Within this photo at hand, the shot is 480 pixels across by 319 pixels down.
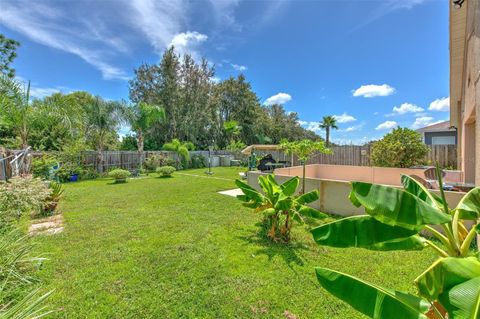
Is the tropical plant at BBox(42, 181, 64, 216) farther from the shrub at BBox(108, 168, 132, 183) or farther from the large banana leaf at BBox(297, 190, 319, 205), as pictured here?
the large banana leaf at BBox(297, 190, 319, 205)

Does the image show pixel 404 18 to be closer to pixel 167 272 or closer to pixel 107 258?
pixel 167 272

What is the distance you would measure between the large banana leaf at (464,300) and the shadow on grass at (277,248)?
2.79 m

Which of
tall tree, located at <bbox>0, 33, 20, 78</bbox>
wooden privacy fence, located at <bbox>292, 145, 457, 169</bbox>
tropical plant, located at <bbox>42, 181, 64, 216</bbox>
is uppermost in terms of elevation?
tall tree, located at <bbox>0, 33, 20, 78</bbox>

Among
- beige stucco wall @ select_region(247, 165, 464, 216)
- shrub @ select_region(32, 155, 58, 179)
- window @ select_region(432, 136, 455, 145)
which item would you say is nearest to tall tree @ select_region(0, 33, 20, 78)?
shrub @ select_region(32, 155, 58, 179)

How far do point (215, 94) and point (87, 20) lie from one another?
22.8 meters

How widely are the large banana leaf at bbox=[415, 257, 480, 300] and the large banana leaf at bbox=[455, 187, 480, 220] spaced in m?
A: 0.45

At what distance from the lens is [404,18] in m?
6.84

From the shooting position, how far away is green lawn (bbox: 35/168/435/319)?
2725mm

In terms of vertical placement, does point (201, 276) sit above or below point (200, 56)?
below

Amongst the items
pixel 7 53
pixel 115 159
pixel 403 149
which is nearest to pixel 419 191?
pixel 403 149

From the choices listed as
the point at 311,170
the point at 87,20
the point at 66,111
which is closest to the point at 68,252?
the point at 87,20

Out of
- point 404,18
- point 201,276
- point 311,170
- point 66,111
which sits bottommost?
point 201,276

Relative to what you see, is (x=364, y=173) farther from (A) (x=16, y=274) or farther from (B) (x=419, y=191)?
(A) (x=16, y=274)

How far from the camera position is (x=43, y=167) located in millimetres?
11531
